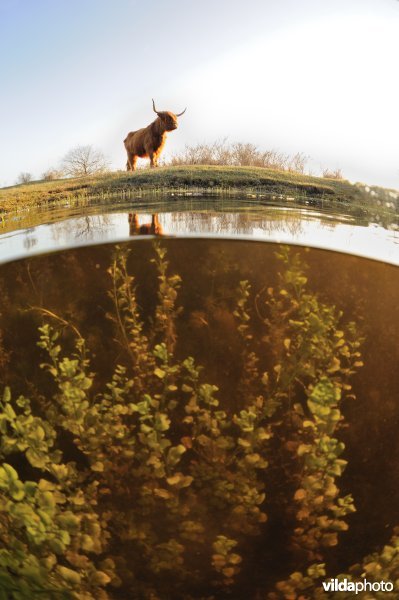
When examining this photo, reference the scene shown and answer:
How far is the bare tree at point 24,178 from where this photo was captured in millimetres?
1668

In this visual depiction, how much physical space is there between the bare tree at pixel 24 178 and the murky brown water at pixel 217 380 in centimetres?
22

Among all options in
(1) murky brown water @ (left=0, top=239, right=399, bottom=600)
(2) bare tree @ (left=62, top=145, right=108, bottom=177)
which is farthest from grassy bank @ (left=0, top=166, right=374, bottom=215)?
(1) murky brown water @ (left=0, top=239, right=399, bottom=600)

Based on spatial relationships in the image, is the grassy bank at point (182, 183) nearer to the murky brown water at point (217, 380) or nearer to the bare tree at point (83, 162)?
the bare tree at point (83, 162)

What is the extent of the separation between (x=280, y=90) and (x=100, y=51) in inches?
16.5

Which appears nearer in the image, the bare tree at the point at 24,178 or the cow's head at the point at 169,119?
the cow's head at the point at 169,119

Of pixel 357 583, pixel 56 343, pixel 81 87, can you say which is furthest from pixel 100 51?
pixel 357 583

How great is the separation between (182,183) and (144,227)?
0.15m

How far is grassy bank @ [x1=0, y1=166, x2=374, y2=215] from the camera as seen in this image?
162 cm

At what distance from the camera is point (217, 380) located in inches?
61.4

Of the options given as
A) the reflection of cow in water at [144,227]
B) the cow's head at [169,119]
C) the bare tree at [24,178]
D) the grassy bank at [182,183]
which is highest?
the cow's head at [169,119]

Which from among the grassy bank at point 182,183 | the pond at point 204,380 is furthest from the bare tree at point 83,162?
the pond at point 204,380

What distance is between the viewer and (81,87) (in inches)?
60.2

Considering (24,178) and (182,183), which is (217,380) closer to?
(182,183)

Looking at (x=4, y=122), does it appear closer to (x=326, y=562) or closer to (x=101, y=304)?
(x=101, y=304)
